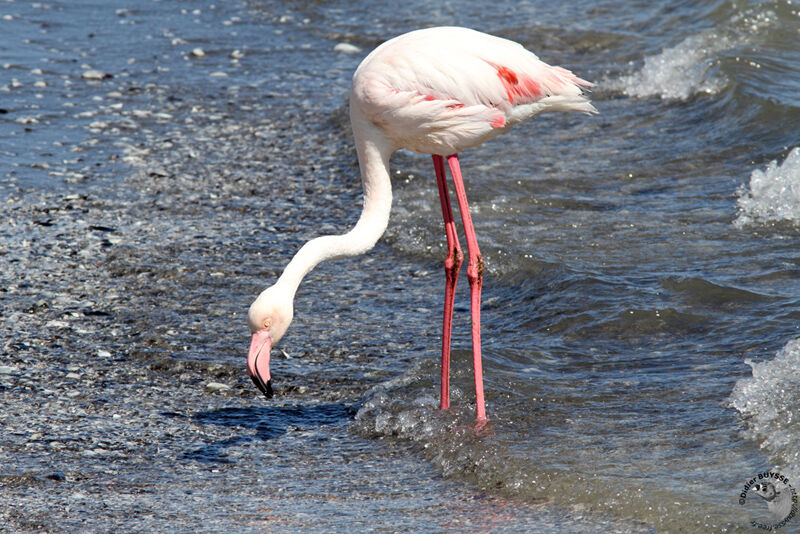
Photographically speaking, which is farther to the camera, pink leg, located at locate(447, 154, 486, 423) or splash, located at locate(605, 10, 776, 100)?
splash, located at locate(605, 10, 776, 100)

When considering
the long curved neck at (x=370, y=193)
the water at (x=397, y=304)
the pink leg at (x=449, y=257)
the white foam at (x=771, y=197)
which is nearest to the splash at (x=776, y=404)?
the water at (x=397, y=304)

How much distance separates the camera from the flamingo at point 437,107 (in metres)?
5.59

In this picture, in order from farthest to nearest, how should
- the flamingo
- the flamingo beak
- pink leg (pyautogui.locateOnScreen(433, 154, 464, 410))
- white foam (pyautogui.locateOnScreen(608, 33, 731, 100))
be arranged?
white foam (pyautogui.locateOnScreen(608, 33, 731, 100)) < pink leg (pyautogui.locateOnScreen(433, 154, 464, 410)) < the flamingo < the flamingo beak

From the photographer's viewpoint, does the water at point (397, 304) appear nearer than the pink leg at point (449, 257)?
Yes

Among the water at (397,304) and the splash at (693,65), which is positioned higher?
the splash at (693,65)

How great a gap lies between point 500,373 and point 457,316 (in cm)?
111

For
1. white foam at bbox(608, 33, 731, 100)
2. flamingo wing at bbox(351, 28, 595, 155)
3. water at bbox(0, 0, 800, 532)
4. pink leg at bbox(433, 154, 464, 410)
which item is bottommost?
water at bbox(0, 0, 800, 532)

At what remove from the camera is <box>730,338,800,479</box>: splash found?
4.84 meters

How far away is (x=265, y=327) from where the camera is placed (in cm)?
520

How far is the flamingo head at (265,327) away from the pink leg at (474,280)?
1193mm

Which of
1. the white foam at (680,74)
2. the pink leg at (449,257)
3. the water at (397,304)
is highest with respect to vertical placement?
the white foam at (680,74)

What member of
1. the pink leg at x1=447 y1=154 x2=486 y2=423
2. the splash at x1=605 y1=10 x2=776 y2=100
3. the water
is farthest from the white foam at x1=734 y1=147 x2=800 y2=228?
the pink leg at x1=447 y1=154 x2=486 y2=423

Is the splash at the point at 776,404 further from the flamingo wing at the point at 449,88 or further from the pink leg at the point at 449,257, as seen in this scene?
the flamingo wing at the point at 449,88

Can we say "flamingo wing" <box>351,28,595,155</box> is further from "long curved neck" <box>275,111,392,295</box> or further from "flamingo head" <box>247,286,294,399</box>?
"flamingo head" <box>247,286,294,399</box>
